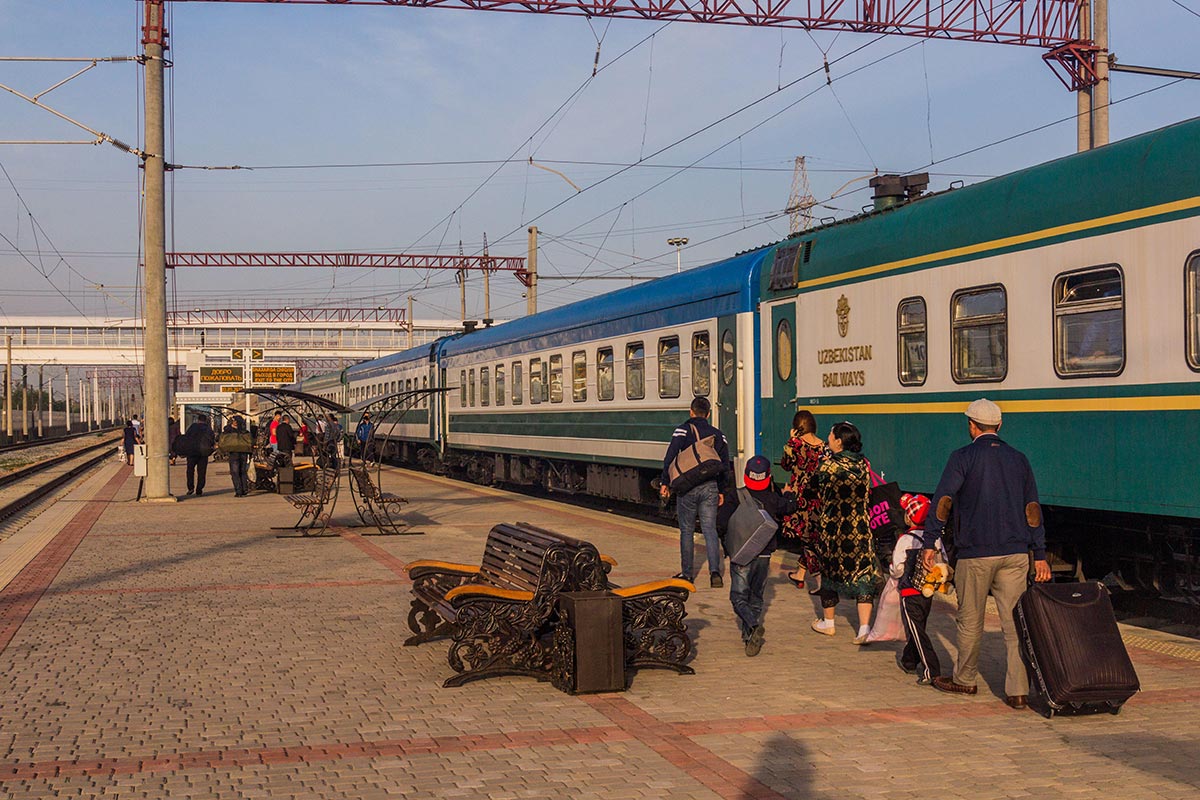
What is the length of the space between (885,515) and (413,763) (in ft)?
14.6

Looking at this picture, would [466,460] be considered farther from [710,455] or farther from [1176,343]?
[1176,343]

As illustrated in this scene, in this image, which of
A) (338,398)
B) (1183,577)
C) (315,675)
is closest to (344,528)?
(315,675)

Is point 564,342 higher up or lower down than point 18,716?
higher up

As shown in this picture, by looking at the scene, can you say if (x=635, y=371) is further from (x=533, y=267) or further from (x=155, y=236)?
(x=533, y=267)

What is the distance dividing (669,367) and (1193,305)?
9.60m

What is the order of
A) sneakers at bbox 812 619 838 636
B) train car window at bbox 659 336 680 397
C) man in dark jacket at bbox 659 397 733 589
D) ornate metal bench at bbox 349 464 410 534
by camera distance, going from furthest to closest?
ornate metal bench at bbox 349 464 410 534 → train car window at bbox 659 336 680 397 → man in dark jacket at bbox 659 397 733 589 → sneakers at bbox 812 619 838 636

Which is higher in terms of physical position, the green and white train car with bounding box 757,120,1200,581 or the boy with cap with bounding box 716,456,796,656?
the green and white train car with bounding box 757,120,1200,581

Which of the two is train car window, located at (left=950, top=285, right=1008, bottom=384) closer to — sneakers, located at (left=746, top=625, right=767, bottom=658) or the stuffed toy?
sneakers, located at (left=746, top=625, right=767, bottom=658)

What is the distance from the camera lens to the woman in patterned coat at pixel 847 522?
9516 millimetres

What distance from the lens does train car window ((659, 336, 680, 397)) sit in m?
18.2

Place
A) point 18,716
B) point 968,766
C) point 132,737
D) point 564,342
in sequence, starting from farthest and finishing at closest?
point 564,342 < point 18,716 < point 132,737 < point 968,766

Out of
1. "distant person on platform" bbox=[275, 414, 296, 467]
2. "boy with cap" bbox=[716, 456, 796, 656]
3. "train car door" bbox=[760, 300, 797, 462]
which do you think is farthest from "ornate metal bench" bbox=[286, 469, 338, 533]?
"boy with cap" bbox=[716, 456, 796, 656]

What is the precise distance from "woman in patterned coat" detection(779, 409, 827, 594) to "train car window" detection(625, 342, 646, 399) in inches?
341

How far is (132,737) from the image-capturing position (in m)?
7.09
